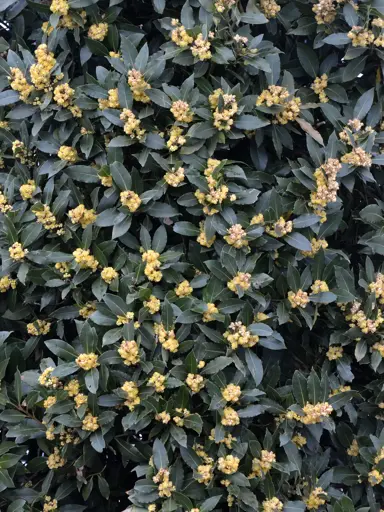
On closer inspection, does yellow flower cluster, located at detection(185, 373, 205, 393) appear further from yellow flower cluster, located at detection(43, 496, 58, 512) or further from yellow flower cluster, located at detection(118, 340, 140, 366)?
yellow flower cluster, located at detection(43, 496, 58, 512)

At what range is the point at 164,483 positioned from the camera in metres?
2.64

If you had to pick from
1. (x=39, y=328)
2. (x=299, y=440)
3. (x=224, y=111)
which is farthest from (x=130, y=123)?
(x=299, y=440)

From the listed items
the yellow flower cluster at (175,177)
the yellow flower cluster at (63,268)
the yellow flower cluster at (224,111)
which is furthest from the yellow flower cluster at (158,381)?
the yellow flower cluster at (224,111)

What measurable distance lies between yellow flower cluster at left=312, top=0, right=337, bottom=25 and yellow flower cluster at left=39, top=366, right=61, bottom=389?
190 centimetres

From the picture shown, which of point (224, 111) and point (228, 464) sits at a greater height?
point (224, 111)

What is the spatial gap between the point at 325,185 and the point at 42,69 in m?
1.28

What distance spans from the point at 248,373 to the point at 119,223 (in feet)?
2.65

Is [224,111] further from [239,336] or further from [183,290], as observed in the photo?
[239,336]

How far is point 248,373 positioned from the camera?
2.82 metres

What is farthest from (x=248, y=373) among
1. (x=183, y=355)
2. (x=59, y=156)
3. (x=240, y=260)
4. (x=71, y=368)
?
(x=59, y=156)

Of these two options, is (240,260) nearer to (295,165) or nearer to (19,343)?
(295,165)

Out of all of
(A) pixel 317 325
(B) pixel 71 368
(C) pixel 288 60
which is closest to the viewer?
(B) pixel 71 368

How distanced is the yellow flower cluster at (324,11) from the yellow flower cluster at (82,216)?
1318 mm

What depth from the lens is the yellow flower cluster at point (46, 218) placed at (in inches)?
113
